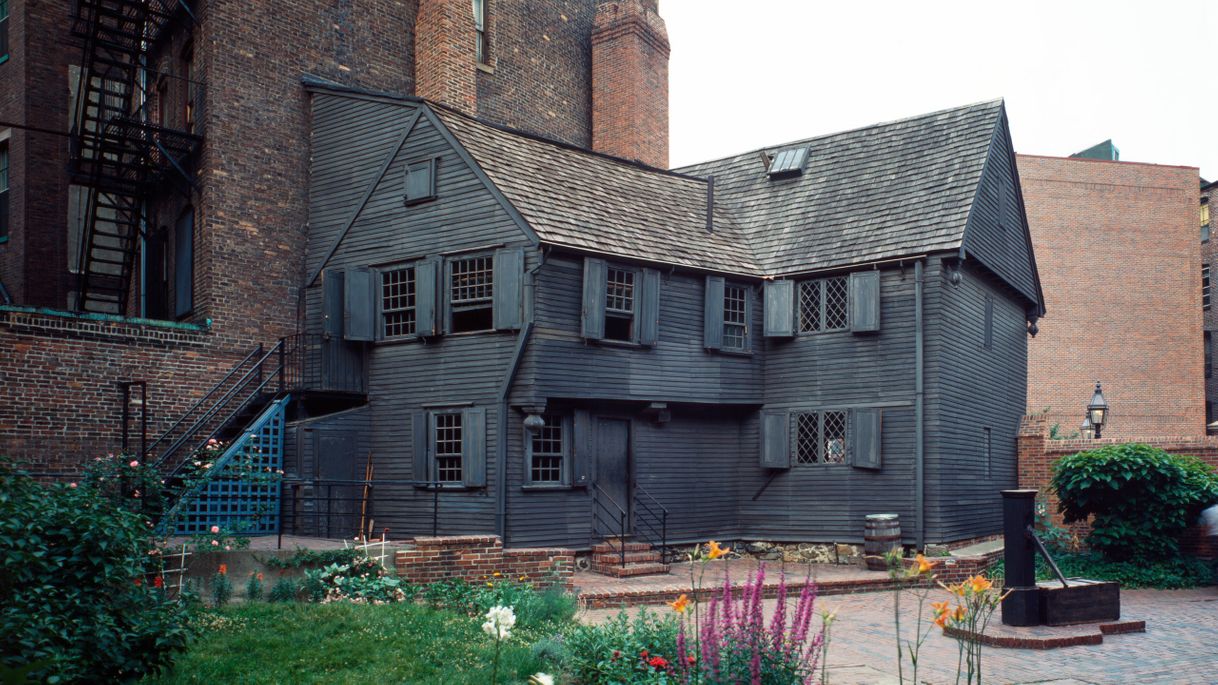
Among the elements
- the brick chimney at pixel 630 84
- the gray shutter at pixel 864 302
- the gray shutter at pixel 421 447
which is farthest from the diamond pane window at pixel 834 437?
the brick chimney at pixel 630 84

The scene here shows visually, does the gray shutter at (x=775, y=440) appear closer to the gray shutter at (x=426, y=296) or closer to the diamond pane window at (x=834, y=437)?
the diamond pane window at (x=834, y=437)

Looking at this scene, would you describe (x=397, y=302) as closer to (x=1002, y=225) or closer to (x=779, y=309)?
(x=779, y=309)

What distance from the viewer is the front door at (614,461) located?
1909 cm

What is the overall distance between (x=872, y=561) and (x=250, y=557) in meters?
10.6

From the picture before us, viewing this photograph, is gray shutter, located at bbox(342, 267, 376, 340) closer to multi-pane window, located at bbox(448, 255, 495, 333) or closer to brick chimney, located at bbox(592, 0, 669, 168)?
multi-pane window, located at bbox(448, 255, 495, 333)

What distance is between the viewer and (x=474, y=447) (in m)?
17.9

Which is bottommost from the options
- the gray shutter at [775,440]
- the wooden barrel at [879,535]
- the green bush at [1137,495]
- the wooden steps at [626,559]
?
the wooden steps at [626,559]

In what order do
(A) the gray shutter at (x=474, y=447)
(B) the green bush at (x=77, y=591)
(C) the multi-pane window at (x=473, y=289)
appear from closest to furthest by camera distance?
(B) the green bush at (x=77, y=591)
(A) the gray shutter at (x=474, y=447)
(C) the multi-pane window at (x=473, y=289)

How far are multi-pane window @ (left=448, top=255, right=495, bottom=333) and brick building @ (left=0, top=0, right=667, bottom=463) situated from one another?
369 centimetres

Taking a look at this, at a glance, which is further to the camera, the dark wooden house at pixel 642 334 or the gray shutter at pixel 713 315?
the gray shutter at pixel 713 315

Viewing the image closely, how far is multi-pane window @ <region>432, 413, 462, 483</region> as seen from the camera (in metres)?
18.4

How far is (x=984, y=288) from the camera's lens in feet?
72.5

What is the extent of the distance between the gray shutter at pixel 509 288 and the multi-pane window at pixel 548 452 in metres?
1.90

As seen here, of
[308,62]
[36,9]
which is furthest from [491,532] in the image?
[36,9]
